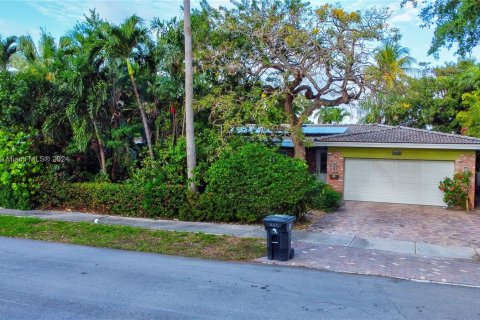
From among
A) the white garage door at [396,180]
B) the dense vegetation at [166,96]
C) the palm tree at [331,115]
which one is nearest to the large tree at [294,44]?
the dense vegetation at [166,96]

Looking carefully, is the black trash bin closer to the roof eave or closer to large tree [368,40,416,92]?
large tree [368,40,416,92]

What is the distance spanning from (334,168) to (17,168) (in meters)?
12.9

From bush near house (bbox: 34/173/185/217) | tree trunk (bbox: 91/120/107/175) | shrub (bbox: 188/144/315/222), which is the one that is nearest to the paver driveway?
shrub (bbox: 188/144/315/222)

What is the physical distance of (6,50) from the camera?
1697 centimetres

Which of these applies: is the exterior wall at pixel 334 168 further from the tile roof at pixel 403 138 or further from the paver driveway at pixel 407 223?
the paver driveway at pixel 407 223

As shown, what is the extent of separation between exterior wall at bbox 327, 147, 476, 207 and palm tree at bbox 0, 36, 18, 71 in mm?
14663

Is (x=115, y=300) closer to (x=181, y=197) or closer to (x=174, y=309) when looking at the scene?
(x=174, y=309)

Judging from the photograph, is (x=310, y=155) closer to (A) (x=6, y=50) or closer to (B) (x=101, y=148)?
(B) (x=101, y=148)

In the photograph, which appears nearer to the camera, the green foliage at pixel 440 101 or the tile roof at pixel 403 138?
the tile roof at pixel 403 138

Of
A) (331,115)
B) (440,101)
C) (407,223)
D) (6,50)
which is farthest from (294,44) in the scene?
(331,115)

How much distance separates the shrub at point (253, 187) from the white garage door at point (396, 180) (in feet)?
23.3

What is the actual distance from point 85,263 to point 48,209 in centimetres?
773

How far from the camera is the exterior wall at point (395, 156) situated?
649 inches

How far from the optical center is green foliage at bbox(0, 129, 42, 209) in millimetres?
13961
